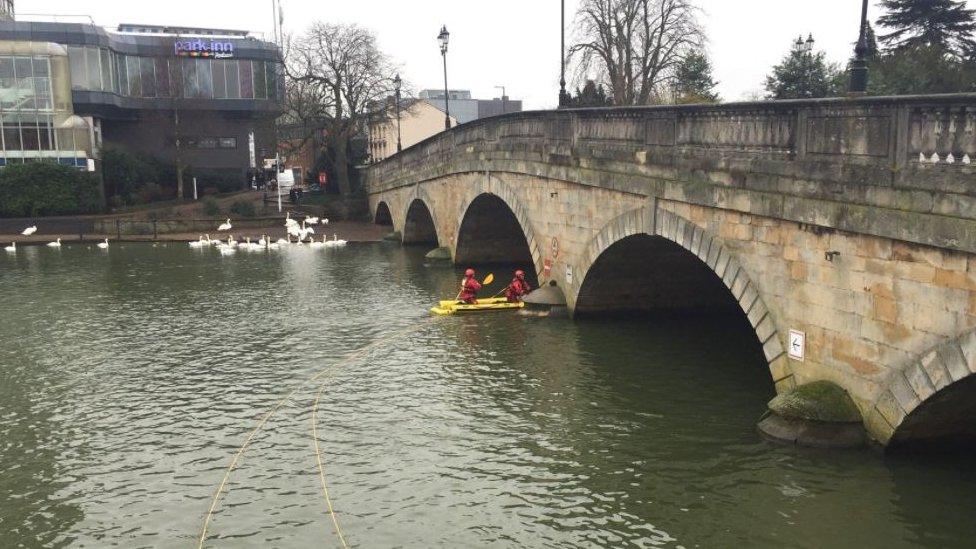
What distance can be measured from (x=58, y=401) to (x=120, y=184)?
40664mm

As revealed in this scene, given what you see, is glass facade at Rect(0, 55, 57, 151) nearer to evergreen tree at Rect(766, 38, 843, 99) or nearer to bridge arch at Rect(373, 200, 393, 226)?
bridge arch at Rect(373, 200, 393, 226)

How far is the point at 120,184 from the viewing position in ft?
176

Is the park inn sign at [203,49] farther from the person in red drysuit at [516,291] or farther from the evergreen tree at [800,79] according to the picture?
the person in red drysuit at [516,291]

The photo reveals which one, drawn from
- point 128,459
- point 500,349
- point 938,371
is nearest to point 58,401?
point 128,459

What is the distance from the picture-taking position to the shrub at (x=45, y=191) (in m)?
48.8

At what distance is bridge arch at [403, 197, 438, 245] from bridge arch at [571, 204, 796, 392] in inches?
832

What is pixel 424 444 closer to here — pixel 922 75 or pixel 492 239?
pixel 492 239

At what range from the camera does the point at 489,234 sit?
113 ft

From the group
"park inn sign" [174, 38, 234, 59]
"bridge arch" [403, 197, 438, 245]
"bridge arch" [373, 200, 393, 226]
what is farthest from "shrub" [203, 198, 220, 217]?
"park inn sign" [174, 38, 234, 59]

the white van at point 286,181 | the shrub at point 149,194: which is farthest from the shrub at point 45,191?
the white van at point 286,181

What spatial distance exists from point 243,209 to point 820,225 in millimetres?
43210

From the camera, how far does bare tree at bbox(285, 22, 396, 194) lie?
52.6 metres

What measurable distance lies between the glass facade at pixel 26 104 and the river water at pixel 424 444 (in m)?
32.9

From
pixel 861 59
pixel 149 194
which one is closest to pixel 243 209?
pixel 149 194
